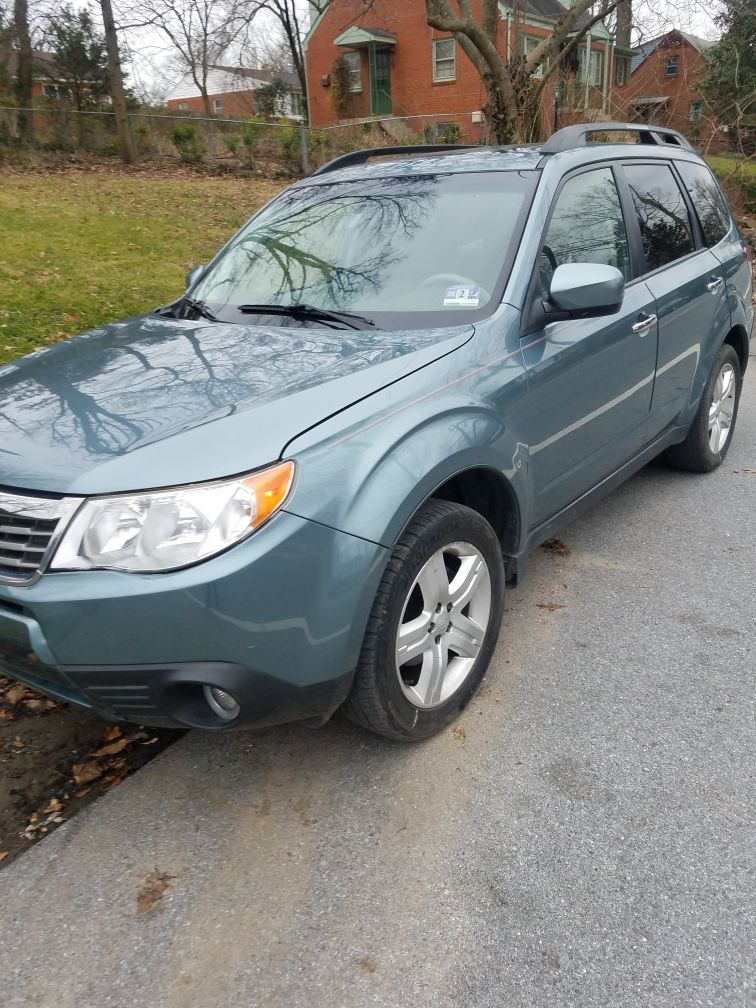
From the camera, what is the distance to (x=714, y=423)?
15.9 ft

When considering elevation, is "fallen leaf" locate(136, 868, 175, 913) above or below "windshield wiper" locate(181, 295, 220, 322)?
below

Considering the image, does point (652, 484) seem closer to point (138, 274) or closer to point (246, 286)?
point (246, 286)

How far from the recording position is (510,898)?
6.97 ft

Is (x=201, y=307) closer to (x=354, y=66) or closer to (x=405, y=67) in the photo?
(x=405, y=67)

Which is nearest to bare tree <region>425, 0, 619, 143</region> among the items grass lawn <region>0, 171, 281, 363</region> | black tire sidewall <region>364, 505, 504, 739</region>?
grass lawn <region>0, 171, 281, 363</region>

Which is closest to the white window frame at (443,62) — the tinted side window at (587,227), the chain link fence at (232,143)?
the chain link fence at (232,143)

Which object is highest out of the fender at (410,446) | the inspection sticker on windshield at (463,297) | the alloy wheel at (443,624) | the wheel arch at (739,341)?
the inspection sticker on windshield at (463,297)

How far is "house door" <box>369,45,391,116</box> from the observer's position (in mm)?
31406

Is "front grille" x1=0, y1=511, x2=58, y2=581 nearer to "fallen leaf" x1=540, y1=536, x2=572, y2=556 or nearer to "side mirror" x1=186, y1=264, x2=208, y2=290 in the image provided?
"side mirror" x1=186, y1=264, x2=208, y2=290

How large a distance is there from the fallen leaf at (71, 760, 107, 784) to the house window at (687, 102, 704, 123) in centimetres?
1667

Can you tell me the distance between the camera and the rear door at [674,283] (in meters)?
3.83

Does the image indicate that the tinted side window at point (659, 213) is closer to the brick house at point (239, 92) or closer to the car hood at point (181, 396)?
the car hood at point (181, 396)

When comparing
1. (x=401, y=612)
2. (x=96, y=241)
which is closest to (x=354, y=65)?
(x=96, y=241)

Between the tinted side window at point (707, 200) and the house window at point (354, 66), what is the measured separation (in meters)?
31.0
